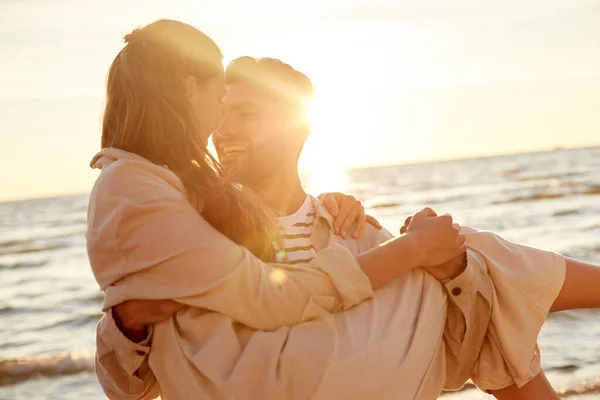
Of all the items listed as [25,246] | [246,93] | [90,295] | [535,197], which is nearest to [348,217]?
[246,93]

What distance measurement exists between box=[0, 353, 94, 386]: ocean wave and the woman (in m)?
5.02

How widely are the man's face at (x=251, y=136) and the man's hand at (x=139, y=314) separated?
1284 mm

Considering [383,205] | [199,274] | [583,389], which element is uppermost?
[199,274]

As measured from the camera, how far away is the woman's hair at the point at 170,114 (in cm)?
256

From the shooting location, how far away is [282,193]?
12.2 ft

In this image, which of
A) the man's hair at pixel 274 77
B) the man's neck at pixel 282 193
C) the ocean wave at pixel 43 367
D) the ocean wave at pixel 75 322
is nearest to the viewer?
the man's neck at pixel 282 193

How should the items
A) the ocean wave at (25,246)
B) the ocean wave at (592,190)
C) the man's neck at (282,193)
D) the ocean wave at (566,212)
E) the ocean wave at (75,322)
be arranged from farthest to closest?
the ocean wave at (592,190)
the ocean wave at (25,246)
the ocean wave at (566,212)
the ocean wave at (75,322)
the man's neck at (282,193)

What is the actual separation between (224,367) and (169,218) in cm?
48

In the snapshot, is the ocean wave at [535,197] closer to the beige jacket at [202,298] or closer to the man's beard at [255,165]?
the man's beard at [255,165]

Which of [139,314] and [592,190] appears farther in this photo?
[592,190]

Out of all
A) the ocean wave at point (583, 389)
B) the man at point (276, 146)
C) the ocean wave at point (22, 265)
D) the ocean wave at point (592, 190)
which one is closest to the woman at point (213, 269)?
the man at point (276, 146)

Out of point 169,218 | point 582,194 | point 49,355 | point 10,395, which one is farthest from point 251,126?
point 582,194

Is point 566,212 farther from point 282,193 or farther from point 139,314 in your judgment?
point 139,314

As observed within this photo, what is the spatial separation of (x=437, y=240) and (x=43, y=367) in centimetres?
567
